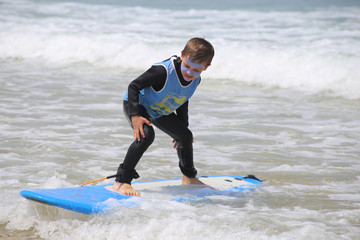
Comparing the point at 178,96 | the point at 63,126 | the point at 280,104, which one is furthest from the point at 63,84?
the point at 178,96

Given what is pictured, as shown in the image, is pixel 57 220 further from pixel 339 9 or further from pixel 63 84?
pixel 339 9

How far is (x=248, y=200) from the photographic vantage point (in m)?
3.89

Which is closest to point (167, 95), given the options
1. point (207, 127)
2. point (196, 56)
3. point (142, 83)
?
point (142, 83)

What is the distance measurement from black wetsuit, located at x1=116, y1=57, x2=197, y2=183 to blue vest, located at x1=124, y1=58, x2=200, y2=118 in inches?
1.1

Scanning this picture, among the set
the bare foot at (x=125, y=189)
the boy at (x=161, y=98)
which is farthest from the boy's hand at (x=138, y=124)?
the bare foot at (x=125, y=189)

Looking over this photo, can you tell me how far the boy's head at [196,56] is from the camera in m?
3.46

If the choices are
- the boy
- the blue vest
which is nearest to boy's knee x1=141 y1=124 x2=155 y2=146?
the boy

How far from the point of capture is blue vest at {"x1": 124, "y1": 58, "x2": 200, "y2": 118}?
140 inches

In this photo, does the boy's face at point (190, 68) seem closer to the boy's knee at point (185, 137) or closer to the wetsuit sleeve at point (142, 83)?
the wetsuit sleeve at point (142, 83)

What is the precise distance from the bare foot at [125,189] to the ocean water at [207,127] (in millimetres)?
183

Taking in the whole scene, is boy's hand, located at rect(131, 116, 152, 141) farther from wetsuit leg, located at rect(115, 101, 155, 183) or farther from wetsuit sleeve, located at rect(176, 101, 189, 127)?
wetsuit sleeve, located at rect(176, 101, 189, 127)

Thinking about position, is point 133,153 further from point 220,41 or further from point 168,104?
point 220,41

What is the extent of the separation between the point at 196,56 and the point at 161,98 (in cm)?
39

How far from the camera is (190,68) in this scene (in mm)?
3521
